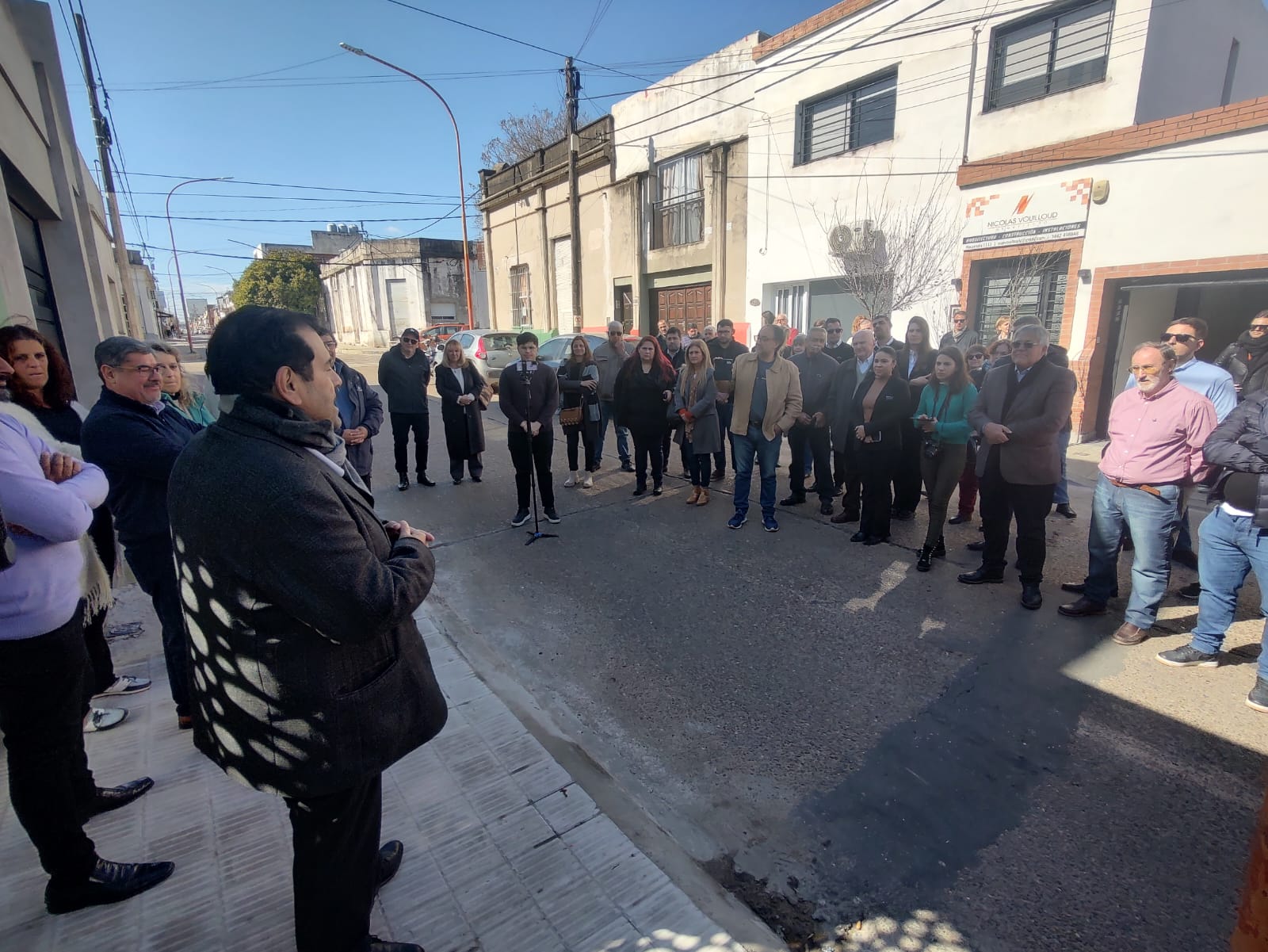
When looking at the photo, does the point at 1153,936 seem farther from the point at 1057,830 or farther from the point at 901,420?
the point at 901,420

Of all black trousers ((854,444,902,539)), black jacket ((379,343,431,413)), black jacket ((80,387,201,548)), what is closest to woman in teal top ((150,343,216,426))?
black jacket ((80,387,201,548))

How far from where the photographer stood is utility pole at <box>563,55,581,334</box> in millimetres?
19203

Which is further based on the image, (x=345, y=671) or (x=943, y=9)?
(x=943, y=9)

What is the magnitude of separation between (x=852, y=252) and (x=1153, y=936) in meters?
12.1

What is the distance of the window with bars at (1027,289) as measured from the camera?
9.76 meters

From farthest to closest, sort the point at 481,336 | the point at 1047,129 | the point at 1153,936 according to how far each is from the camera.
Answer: the point at 481,336, the point at 1047,129, the point at 1153,936

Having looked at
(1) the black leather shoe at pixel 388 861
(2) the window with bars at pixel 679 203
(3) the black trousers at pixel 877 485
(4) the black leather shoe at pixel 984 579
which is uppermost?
(2) the window with bars at pixel 679 203

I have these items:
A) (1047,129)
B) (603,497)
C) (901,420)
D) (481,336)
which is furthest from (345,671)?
(481,336)

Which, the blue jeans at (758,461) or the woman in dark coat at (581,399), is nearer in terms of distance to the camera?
the blue jeans at (758,461)

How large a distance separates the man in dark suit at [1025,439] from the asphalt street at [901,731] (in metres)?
0.40

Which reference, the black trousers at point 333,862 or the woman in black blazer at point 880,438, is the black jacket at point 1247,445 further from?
the black trousers at point 333,862

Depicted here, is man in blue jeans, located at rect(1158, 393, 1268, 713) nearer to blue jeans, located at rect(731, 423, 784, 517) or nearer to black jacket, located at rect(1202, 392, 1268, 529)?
black jacket, located at rect(1202, 392, 1268, 529)

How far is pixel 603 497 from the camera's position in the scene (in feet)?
23.6

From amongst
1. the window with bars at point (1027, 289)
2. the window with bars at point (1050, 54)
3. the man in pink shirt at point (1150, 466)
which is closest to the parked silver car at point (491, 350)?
the window with bars at point (1027, 289)
